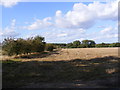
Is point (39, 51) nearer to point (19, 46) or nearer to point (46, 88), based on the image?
point (19, 46)

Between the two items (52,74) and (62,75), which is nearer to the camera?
(62,75)

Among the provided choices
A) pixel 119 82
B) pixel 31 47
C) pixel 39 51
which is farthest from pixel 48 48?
pixel 119 82

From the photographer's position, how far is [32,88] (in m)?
6.23

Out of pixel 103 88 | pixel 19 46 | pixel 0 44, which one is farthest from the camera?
pixel 19 46

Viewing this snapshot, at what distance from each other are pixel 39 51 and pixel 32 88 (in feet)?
94.2

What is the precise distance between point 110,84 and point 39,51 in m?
29.1

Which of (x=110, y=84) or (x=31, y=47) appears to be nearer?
(x=110, y=84)

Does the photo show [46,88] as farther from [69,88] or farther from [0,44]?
[0,44]

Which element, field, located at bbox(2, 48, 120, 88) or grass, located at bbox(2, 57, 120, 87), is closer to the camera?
field, located at bbox(2, 48, 120, 88)

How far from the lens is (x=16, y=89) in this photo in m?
6.26

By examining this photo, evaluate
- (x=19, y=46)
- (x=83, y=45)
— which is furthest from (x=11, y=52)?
(x=83, y=45)

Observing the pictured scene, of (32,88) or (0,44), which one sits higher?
(0,44)

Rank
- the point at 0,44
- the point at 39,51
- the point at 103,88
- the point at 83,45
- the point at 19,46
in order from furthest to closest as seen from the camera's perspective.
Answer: the point at 83,45 < the point at 39,51 < the point at 19,46 < the point at 0,44 < the point at 103,88

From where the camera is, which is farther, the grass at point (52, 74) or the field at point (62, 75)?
the grass at point (52, 74)
